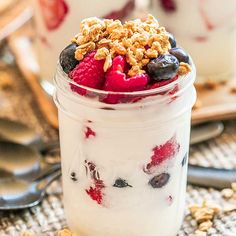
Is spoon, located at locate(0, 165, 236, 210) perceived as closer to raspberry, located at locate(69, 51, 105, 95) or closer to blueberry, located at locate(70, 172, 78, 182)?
blueberry, located at locate(70, 172, 78, 182)

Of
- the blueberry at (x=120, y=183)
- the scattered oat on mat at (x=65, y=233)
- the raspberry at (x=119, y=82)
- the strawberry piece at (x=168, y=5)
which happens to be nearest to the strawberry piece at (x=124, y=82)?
the raspberry at (x=119, y=82)

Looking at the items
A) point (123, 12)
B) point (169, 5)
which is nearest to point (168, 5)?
point (169, 5)

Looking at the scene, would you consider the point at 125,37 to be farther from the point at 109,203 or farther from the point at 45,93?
the point at 45,93

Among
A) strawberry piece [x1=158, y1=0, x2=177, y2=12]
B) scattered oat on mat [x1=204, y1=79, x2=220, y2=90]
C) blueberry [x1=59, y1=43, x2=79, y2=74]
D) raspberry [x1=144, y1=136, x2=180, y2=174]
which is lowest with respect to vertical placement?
scattered oat on mat [x1=204, y1=79, x2=220, y2=90]

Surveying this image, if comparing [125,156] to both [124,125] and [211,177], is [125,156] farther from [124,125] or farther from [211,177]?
[211,177]

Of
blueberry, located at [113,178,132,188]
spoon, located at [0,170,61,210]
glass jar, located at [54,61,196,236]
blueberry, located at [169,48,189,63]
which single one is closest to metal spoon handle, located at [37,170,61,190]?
spoon, located at [0,170,61,210]

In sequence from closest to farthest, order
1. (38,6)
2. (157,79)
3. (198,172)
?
1. (157,79)
2. (198,172)
3. (38,6)

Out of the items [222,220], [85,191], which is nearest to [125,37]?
[85,191]
